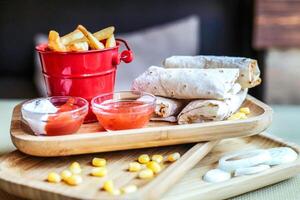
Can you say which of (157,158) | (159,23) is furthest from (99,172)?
(159,23)

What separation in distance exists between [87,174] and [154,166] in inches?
5.2

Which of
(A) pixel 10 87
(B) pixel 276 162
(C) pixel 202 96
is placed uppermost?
(C) pixel 202 96

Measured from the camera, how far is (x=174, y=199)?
863 mm

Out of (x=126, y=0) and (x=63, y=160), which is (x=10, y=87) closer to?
(x=126, y=0)

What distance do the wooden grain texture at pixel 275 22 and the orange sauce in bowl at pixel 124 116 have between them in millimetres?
2100

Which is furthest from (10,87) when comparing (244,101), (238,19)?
(244,101)

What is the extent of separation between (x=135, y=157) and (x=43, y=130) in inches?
8.0

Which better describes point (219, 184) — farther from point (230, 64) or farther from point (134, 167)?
point (230, 64)

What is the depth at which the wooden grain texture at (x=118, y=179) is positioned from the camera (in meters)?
0.86

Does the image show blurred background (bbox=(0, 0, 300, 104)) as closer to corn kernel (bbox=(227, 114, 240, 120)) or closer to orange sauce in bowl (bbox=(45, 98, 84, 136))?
corn kernel (bbox=(227, 114, 240, 120))

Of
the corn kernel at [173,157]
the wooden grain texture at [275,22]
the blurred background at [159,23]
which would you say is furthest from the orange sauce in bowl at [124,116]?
the wooden grain texture at [275,22]

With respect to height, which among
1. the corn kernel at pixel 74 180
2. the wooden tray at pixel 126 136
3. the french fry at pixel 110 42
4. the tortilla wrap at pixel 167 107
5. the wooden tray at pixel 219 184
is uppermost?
the french fry at pixel 110 42

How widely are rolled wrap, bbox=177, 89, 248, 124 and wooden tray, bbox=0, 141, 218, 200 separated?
0.06 meters

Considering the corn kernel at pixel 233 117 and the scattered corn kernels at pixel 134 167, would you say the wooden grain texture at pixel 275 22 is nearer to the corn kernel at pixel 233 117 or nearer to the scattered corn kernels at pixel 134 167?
the corn kernel at pixel 233 117
